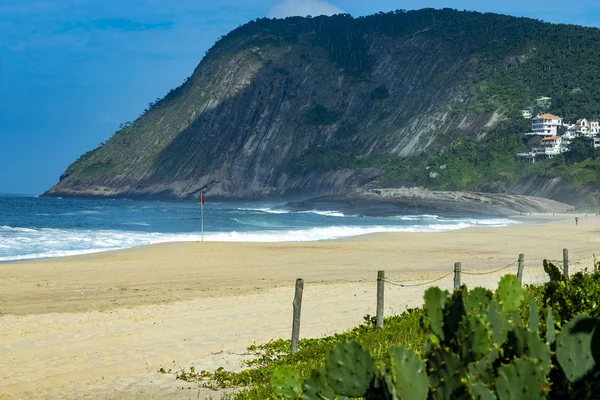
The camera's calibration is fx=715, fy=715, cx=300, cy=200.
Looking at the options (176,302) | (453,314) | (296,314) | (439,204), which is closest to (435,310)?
(453,314)

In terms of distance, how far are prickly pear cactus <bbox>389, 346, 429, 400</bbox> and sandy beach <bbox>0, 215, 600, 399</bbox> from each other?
6.47 metres

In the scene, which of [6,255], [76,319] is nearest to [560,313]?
[76,319]

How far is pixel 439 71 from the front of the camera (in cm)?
15100

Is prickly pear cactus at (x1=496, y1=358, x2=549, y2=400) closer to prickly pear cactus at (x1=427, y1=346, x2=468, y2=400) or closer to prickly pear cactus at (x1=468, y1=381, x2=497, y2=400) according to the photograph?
prickly pear cactus at (x1=468, y1=381, x2=497, y2=400)

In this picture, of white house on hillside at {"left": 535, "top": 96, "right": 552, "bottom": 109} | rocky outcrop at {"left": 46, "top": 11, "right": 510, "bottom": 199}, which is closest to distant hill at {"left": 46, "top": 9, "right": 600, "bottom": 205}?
rocky outcrop at {"left": 46, "top": 11, "right": 510, "bottom": 199}

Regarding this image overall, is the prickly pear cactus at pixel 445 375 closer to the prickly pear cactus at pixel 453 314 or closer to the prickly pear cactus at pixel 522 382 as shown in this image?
the prickly pear cactus at pixel 522 382

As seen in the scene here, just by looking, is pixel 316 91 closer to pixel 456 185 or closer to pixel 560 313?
pixel 456 185

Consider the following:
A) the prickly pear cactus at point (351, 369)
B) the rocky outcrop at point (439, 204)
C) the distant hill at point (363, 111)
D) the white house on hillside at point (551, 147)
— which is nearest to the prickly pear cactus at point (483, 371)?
the prickly pear cactus at point (351, 369)

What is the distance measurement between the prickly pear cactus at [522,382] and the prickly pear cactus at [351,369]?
66 cm

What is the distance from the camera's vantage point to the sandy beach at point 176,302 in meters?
11.0

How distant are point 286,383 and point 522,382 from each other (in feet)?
4.59

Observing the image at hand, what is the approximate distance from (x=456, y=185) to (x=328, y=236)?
71.6 meters

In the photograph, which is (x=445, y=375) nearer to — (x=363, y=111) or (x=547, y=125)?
(x=547, y=125)

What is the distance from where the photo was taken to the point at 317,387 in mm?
3879
